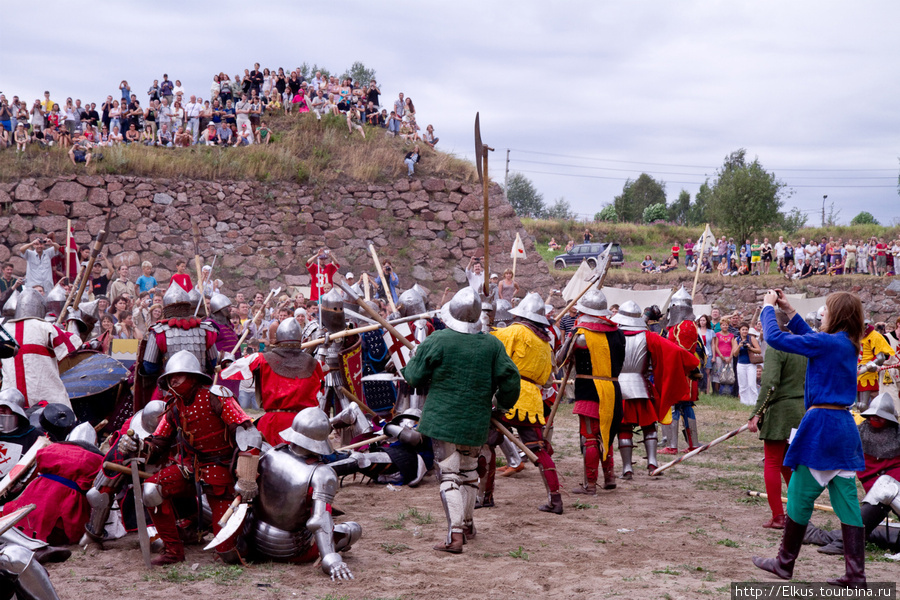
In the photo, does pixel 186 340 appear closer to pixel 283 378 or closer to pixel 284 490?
pixel 283 378

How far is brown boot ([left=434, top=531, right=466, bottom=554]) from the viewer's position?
207 inches

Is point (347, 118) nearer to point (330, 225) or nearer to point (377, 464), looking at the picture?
point (330, 225)

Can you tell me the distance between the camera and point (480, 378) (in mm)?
5477

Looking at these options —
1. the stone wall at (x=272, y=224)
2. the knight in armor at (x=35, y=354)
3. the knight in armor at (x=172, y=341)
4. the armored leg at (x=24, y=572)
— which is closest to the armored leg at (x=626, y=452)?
the knight in armor at (x=172, y=341)

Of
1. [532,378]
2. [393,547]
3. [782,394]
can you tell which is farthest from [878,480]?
[393,547]

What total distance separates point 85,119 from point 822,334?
18509mm

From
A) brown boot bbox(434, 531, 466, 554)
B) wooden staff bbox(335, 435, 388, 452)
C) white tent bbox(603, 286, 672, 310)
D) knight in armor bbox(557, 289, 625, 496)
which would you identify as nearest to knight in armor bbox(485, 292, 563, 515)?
knight in armor bbox(557, 289, 625, 496)

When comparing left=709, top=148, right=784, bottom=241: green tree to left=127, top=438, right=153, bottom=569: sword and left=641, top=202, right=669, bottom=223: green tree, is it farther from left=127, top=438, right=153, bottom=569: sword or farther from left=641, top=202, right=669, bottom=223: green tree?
left=127, top=438, right=153, bottom=569: sword

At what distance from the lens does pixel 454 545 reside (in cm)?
525

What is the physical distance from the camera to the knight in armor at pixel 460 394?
535 centimetres

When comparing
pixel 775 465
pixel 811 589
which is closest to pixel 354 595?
pixel 811 589

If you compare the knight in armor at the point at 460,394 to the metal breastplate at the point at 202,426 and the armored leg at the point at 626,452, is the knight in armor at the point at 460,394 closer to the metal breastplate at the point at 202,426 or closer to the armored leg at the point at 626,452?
the metal breastplate at the point at 202,426

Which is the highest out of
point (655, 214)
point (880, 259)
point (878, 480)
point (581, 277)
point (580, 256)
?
point (655, 214)

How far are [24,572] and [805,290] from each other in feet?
73.6
